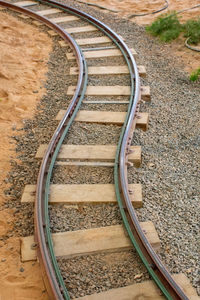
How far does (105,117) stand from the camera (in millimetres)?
6547

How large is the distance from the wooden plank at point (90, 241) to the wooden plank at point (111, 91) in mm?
3282

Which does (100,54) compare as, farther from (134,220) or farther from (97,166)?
(134,220)

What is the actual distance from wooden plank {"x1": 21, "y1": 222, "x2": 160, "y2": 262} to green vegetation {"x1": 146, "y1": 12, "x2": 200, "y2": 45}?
22.9ft

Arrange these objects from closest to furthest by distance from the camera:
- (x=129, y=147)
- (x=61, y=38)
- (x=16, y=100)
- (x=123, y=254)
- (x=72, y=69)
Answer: (x=123, y=254)
(x=129, y=147)
(x=16, y=100)
(x=72, y=69)
(x=61, y=38)

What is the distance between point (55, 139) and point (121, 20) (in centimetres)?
668

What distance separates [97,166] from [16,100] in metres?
2.59

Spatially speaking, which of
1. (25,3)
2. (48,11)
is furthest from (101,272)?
(25,3)

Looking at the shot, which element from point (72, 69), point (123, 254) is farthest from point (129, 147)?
point (72, 69)

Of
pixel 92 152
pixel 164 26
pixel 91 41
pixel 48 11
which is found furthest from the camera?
pixel 48 11

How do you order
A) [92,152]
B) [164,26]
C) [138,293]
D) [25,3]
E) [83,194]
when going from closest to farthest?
[138,293] → [83,194] → [92,152] → [164,26] → [25,3]

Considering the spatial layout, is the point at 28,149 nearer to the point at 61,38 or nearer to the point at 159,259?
the point at 159,259

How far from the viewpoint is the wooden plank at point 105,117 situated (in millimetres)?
6395

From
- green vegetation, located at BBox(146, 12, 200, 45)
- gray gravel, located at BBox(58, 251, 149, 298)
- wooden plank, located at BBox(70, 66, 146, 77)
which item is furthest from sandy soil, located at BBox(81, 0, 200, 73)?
gray gravel, located at BBox(58, 251, 149, 298)

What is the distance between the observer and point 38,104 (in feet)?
23.9
